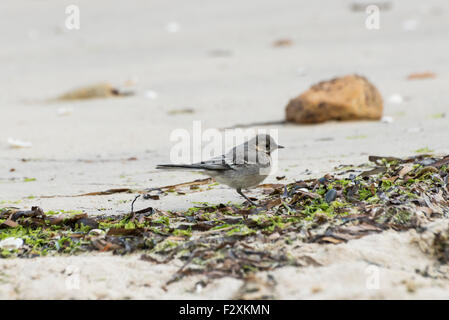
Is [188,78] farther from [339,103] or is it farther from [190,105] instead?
[339,103]

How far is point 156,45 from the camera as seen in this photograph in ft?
43.8

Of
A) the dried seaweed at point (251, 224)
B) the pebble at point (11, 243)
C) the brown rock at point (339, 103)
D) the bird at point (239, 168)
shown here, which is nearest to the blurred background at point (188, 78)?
the brown rock at point (339, 103)

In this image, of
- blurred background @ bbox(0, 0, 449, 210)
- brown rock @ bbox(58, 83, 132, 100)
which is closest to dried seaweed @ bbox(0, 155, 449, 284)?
blurred background @ bbox(0, 0, 449, 210)

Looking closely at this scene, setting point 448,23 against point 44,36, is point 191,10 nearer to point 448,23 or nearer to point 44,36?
point 44,36

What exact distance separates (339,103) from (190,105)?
2328 millimetres

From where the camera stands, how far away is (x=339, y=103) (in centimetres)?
820

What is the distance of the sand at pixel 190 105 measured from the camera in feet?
12.4

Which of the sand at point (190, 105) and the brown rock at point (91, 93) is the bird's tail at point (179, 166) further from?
the brown rock at point (91, 93)

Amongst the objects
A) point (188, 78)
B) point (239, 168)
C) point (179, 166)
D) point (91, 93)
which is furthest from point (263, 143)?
point (188, 78)

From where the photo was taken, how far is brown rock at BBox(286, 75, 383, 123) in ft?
26.9

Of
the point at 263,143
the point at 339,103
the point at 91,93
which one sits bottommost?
the point at 263,143

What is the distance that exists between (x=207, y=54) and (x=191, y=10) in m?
3.17
